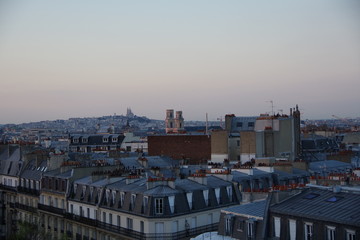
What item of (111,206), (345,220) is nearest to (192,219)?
(111,206)

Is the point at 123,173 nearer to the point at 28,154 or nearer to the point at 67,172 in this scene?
the point at 67,172

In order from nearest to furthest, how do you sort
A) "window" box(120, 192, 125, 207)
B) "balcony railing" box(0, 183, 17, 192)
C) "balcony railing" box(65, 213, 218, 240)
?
"balcony railing" box(65, 213, 218, 240) < "window" box(120, 192, 125, 207) < "balcony railing" box(0, 183, 17, 192)

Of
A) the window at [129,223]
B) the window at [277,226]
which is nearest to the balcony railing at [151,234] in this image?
the window at [129,223]

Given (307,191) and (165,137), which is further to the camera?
(165,137)

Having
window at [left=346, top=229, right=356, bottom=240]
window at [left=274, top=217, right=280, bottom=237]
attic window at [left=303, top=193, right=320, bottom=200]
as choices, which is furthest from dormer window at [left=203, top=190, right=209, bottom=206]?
window at [left=346, top=229, right=356, bottom=240]

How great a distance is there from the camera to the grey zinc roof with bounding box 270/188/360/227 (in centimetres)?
1714

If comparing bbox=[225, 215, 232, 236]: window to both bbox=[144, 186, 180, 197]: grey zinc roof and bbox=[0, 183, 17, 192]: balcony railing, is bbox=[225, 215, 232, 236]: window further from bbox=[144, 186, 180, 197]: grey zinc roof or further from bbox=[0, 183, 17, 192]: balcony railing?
bbox=[0, 183, 17, 192]: balcony railing

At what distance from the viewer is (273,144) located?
149 ft

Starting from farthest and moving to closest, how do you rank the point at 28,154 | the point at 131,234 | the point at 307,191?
the point at 28,154
the point at 131,234
the point at 307,191

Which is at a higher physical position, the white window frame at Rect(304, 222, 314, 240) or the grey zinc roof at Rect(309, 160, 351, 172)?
the grey zinc roof at Rect(309, 160, 351, 172)

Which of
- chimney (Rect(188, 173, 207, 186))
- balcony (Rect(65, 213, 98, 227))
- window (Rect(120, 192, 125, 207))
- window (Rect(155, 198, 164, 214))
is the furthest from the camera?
balcony (Rect(65, 213, 98, 227))

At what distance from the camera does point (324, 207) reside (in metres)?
18.4

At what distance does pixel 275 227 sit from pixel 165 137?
39677mm

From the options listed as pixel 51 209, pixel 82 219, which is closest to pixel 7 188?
pixel 51 209
